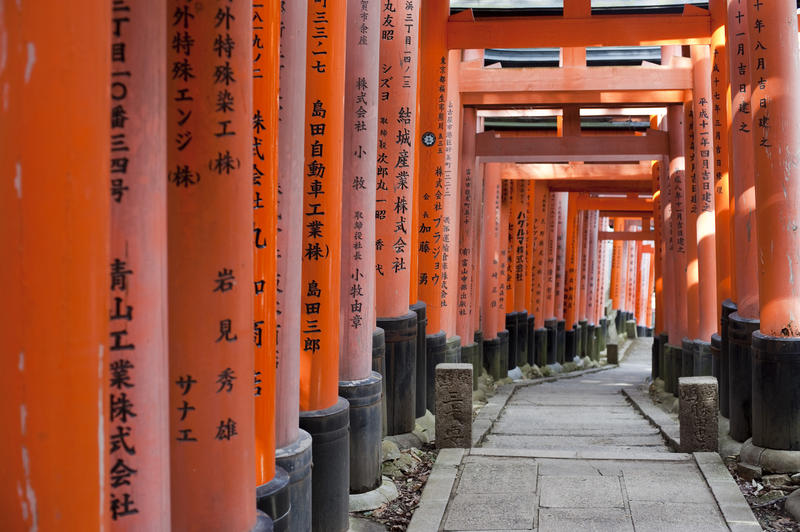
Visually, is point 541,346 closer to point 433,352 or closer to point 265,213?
point 433,352

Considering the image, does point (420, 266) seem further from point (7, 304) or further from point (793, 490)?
point (7, 304)

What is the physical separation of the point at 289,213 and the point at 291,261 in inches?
8.6

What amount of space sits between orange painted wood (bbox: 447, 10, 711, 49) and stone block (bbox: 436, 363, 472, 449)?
4.46m

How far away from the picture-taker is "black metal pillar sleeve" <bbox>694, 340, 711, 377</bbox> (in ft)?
31.6

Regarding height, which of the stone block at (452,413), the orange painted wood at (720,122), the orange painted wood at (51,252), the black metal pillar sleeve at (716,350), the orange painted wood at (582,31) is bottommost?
the stone block at (452,413)

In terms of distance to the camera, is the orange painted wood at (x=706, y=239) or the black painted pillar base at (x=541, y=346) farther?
the black painted pillar base at (x=541, y=346)

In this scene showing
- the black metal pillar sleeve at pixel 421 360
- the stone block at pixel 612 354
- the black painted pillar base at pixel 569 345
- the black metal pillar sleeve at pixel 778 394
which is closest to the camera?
the black metal pillar sleeve at pixel 778 394

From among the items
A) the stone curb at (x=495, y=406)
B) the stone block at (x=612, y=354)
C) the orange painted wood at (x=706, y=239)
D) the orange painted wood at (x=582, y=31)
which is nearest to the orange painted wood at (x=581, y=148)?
the orange painted wood at (x=706, y=239)

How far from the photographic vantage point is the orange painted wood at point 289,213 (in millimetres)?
3789

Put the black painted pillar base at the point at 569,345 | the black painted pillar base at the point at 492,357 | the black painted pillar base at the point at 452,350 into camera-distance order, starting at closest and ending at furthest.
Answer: the black painted pillar base at the point at 452,350, the black painted pillar base at the point at 492,357, the black painted pillar base at the point at 569,345

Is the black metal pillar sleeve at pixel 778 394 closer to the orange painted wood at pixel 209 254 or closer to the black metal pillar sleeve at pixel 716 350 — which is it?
the black metal pillar sleeve at pixel 716 350

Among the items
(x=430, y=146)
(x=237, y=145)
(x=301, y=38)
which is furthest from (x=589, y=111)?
(x=237, y=145)

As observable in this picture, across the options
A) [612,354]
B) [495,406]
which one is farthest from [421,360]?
[612,354]

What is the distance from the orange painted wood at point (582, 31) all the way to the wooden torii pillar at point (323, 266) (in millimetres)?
5118
